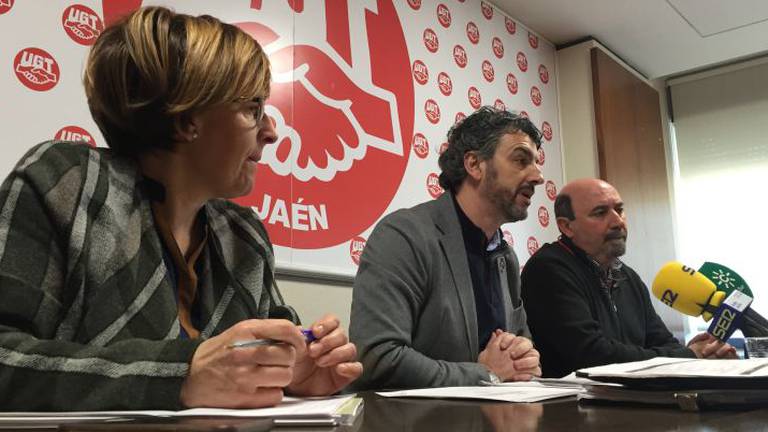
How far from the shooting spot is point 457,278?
143cm

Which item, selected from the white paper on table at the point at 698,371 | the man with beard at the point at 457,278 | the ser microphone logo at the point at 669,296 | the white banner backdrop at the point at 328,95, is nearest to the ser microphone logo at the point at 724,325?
the ser microphone logo at the point at 669,296

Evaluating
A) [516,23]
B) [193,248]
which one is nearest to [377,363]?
[193,248]

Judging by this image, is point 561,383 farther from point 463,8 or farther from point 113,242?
point 463,8

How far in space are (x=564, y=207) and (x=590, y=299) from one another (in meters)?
0.43

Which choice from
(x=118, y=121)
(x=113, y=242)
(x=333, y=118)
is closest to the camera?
(x=113, y=242)

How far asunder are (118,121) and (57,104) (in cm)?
59

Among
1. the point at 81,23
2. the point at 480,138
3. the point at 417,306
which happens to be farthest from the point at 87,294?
the point at 480,138

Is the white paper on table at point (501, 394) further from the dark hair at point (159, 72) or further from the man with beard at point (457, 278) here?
the dark hair at point (159, 72)

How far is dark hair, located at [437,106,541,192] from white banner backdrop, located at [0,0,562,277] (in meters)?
0.38

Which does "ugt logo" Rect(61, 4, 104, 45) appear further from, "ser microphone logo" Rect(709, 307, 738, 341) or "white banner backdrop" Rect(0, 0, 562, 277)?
"ser microphone logo" Rect(709, 307, 738, 341)

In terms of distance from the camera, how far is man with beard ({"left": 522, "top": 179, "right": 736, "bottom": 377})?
1745mm

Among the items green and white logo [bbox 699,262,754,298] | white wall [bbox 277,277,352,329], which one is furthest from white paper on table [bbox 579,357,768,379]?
green and white logo [bbox 699,262,754,298]

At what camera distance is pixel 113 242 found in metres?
0.76

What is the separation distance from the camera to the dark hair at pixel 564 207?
2.23 metres
